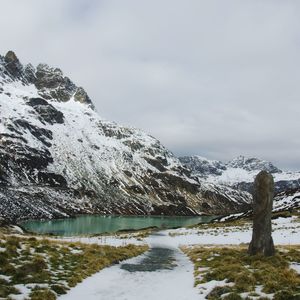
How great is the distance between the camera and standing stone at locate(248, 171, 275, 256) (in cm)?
3007

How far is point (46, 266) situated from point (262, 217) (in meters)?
15.4

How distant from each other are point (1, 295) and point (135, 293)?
631 cm

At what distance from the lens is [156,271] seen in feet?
94.7

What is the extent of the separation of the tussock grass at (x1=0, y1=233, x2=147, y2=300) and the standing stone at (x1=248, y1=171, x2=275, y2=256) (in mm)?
10688

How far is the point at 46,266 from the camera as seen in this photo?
80.2 ft

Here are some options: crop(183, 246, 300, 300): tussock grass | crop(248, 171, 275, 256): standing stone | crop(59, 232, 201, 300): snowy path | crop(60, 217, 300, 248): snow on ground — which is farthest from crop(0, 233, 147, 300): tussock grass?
crop(60, 217, 300, 248): snow on ground

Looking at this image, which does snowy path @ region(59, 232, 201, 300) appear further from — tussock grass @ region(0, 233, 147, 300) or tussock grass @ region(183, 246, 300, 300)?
tussock grass @ region(183, 246, 300, 300)

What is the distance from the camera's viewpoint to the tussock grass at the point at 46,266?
1970 cm

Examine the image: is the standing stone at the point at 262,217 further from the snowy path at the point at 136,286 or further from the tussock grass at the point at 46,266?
the tussock grass at the point at 46,266

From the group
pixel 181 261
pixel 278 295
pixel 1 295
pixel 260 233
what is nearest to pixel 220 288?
pixel 278 295

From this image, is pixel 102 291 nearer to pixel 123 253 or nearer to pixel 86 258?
pixel 86 258

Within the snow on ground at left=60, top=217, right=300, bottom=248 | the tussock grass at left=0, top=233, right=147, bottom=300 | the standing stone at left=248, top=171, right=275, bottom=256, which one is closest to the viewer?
the tussock grass at left=0, top=233, right=147, bottom=300

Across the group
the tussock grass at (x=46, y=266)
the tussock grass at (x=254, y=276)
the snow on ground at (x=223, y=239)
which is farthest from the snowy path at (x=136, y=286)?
the snow on ground at (x=223, y=239)

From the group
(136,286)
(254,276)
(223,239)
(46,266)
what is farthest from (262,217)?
(223,239)
